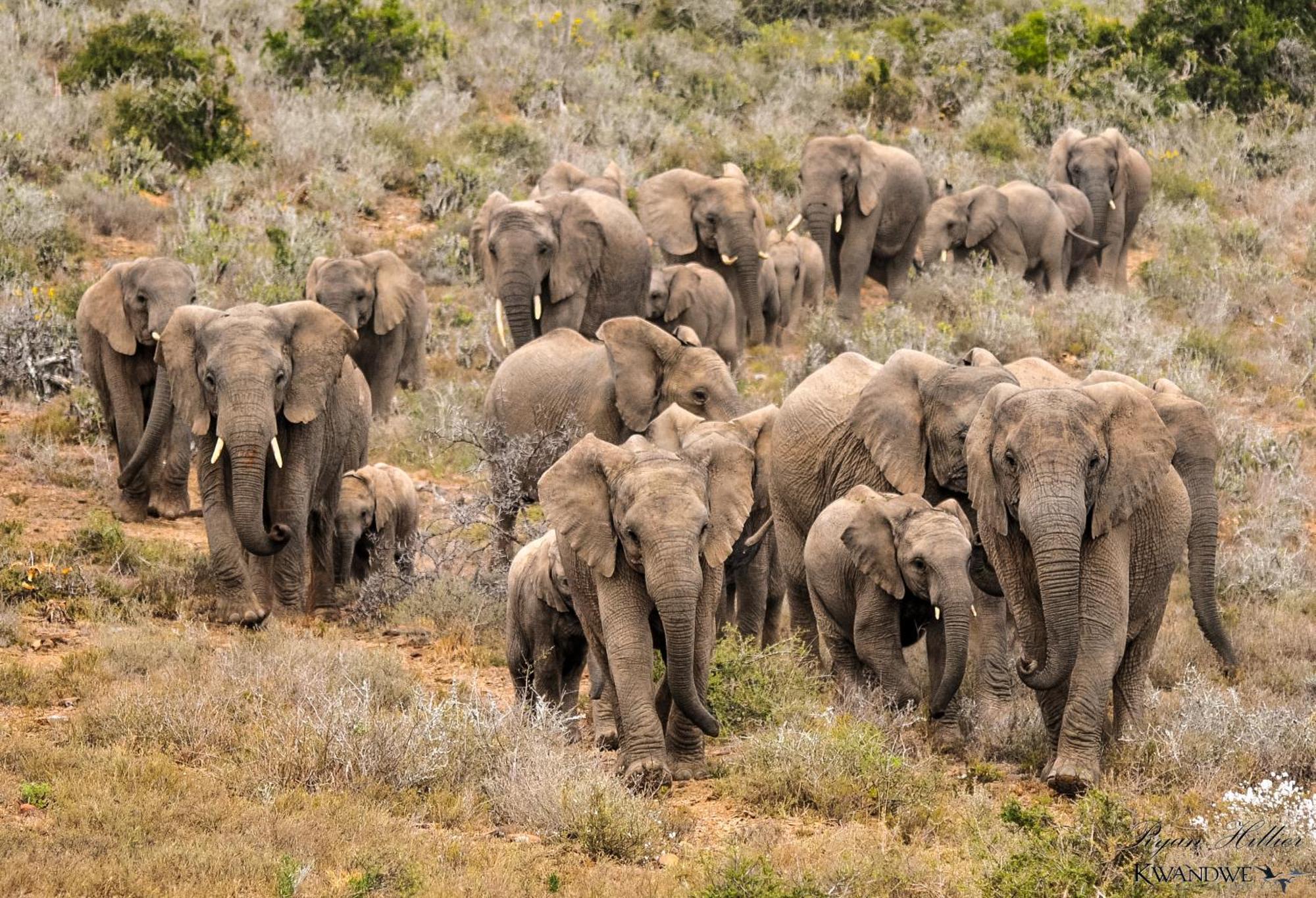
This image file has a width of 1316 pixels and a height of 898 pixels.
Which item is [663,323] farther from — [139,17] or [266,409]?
Result: [139,17]

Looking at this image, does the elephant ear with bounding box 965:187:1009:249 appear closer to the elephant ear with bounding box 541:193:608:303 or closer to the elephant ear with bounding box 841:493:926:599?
the elephant ear with bounding box 541:193:608:303

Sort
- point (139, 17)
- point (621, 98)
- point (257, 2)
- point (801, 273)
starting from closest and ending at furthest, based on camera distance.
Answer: point (801, 273)
point (139, 17)
point (621, 98)
point (257, 2)

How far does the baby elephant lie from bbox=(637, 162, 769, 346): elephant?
29.1ft

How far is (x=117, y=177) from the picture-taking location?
20.5 meters

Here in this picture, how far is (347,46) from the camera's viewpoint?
25.4 metres

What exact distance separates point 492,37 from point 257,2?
3.67 meters

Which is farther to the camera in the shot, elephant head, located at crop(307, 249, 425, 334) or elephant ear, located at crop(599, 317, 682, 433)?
elephant head, located at crop(307, 249, 425, 334)

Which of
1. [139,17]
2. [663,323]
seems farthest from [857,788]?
[139,17]

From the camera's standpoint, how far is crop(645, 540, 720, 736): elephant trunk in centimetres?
777

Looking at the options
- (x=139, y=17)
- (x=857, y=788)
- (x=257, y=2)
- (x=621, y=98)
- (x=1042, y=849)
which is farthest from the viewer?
(x=257, y=2)

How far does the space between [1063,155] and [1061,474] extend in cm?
1631

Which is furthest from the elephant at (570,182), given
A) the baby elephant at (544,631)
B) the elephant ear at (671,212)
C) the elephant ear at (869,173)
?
the baby elephant at (544,631)

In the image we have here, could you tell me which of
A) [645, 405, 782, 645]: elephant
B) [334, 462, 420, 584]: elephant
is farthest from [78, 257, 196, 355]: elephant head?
[645, 405, 782, 645]: elephant

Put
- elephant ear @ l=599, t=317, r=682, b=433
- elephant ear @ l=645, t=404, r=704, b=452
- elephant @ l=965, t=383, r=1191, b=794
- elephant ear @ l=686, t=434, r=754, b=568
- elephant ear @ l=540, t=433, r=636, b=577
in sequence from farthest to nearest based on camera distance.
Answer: elephant ear @ l=599, t=317, r=682, b=433
elephant ear @ l=645, t=404, r=704, b=452
elephant ear @ l=686, t=434, r=754, b=568
elephant @ l=965, t=383, r=1191, b=794
elephant ear @ l=540, t=433, r=636, b=577
